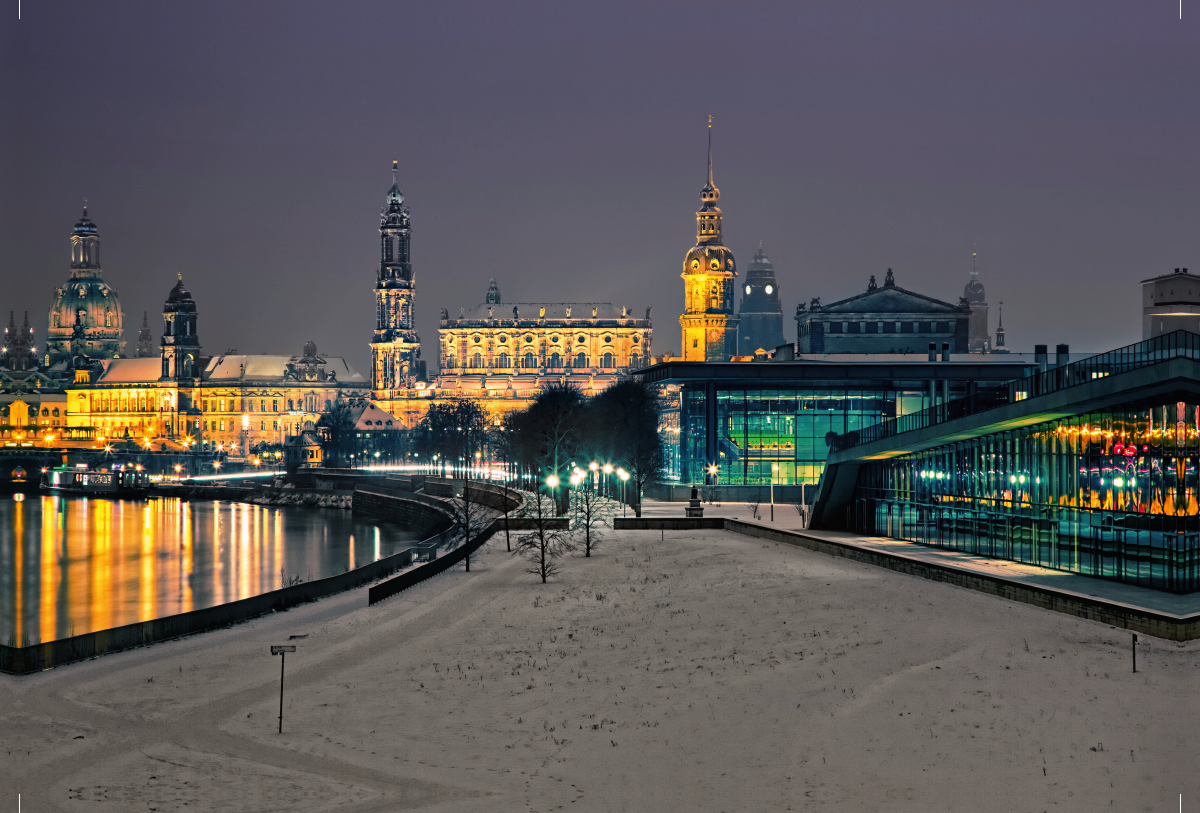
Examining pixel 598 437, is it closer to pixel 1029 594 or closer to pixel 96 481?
pixel 1029 594

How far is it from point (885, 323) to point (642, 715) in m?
114

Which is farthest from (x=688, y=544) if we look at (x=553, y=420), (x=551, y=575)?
(x=553, y=420)

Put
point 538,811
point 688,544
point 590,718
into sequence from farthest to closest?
point 688,544, point 590,718, point 538,811

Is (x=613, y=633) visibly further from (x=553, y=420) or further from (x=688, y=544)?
(x=553, y=420)

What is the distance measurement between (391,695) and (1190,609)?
60.6 feet

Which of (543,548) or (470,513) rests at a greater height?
(543,548)

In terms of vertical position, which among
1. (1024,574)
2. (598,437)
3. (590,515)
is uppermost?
(598,437)

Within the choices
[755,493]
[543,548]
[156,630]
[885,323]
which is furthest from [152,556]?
[885,323]

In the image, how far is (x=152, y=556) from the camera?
280ft

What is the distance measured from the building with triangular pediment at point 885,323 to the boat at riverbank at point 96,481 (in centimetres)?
7933

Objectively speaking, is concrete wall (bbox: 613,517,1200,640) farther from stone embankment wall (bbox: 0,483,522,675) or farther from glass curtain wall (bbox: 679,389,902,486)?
glass curtain wall (bbox: 679,389,902,486)

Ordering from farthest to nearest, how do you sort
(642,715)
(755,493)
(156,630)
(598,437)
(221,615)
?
(598,437) → (755,493) → (221,615) → (156,630) → (642,715)

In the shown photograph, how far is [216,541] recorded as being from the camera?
9588cm

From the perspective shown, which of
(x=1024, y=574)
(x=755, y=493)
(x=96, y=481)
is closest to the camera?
(x=1024, y=574)
